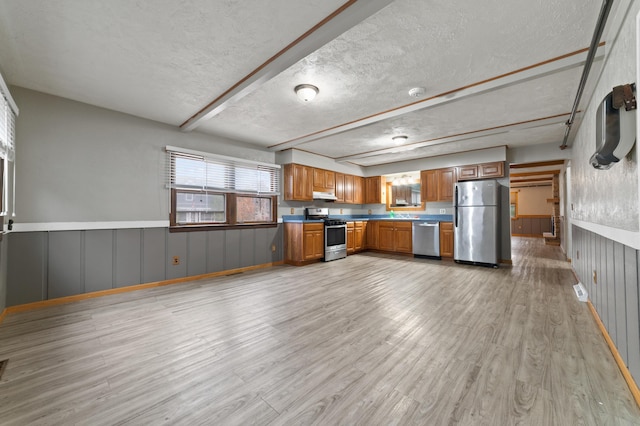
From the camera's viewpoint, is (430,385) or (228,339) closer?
(430,385)

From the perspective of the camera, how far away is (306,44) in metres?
2.14

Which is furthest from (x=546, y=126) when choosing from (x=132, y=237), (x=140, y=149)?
(x=132, y=237)

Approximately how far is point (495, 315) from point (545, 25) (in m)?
2.66

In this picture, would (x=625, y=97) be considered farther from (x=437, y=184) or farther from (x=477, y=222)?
(x=437, y=184)

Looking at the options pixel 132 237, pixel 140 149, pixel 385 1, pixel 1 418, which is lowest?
pixel 1 418

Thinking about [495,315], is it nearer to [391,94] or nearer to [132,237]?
[391,94]

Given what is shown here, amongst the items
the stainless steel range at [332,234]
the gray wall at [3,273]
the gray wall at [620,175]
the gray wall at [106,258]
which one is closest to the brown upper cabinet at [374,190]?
the stainless steel range at [332,234]

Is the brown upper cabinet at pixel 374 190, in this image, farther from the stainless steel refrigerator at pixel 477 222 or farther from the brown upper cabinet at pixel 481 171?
the stainless steel refrigerator at pixel 477 222

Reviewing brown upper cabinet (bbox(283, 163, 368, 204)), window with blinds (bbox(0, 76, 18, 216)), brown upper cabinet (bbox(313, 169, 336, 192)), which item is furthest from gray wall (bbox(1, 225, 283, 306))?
brown upper cabinet (bbox(313, 169, 336, 192))

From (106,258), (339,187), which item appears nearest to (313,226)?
(339,187)

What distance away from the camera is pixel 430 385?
5.40 ft

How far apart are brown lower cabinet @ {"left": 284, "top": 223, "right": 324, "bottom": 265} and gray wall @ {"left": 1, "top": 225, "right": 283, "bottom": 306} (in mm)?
1038

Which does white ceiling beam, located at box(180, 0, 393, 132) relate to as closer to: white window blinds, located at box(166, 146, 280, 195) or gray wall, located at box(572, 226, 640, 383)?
white window blinds, located at box(166, 146, 280, 195)

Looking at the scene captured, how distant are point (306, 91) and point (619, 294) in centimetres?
324
